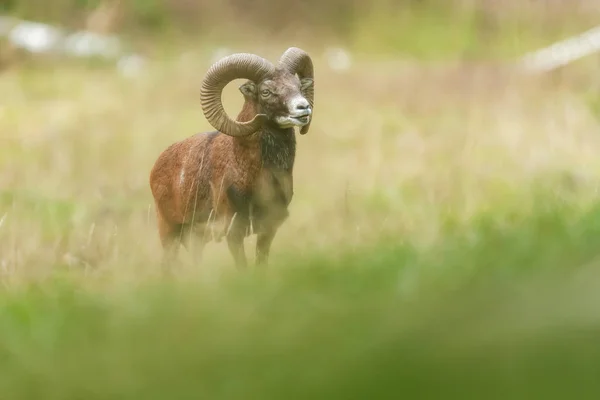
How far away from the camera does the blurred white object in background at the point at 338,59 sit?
1150 inches

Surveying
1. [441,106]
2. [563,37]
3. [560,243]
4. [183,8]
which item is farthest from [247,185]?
[183,8]

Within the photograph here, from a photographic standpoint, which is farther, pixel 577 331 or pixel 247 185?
pixel 247 185

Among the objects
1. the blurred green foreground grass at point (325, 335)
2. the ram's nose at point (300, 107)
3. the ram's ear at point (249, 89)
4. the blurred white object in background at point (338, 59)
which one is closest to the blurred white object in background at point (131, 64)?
the blurred white object in background at point (338, 59)

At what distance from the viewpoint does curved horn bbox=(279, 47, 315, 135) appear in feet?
23.2

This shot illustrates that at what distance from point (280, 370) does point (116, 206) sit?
10.3 meters

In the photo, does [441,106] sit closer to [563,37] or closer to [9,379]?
[563,37]

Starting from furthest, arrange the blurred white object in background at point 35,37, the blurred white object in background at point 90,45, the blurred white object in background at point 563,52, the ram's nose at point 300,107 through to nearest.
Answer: the blurred white object in background at point 90,45 < the blurred white object in background at point 35,37 < the blurred white object in background at point 563,52 < the ram's nose at point 300,107

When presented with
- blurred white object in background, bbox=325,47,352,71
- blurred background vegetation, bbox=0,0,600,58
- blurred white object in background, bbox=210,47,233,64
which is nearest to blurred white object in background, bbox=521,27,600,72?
A: blurred background vegetation, bbox=0,0,600,58

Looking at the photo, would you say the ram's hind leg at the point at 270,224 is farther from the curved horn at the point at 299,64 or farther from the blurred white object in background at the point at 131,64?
the blurred white object in background at the point at 131,64

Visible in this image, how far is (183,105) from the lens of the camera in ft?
77.0

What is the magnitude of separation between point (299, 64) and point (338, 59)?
24426 millimetres

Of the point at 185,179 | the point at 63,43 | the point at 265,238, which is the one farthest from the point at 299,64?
the point at 63,43

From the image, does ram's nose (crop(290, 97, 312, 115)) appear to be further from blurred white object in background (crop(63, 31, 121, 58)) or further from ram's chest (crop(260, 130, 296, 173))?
blurred white object in background (crop(63, 31, 121, 58))

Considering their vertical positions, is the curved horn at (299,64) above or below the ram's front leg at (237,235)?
above
